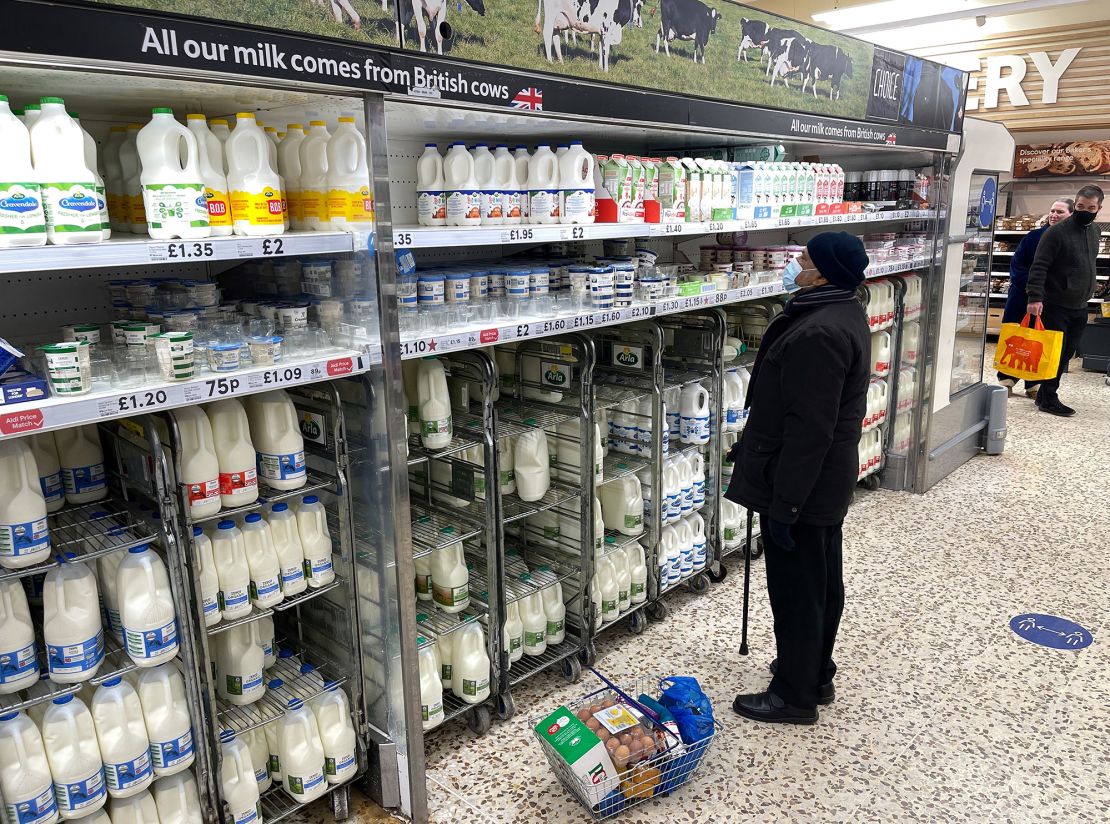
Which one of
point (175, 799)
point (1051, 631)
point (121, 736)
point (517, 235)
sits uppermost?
point (517, 235)

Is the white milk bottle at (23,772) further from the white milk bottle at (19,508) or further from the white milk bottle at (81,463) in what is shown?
the white milk bottle at (81,463)

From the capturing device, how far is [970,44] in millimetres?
10328

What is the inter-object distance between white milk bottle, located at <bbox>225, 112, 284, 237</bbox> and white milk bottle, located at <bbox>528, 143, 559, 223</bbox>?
42.1 inches

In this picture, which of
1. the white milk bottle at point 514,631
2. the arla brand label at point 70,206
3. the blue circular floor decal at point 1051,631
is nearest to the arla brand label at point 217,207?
the arla brand label at point 70,206

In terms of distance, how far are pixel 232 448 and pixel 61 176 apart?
2.65ft

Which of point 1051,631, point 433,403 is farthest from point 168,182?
point 1051,631

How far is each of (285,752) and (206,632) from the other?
22.7 inches

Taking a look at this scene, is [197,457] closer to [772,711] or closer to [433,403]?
[433,403]

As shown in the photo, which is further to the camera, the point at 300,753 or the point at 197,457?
the point at 300,753

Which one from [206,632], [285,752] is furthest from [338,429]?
[285,752]

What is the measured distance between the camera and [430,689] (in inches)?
113

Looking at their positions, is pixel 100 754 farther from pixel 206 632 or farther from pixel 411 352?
pixel 411 352

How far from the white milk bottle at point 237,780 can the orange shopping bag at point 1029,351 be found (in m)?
6.81

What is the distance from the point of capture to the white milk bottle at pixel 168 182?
1.96 meters
